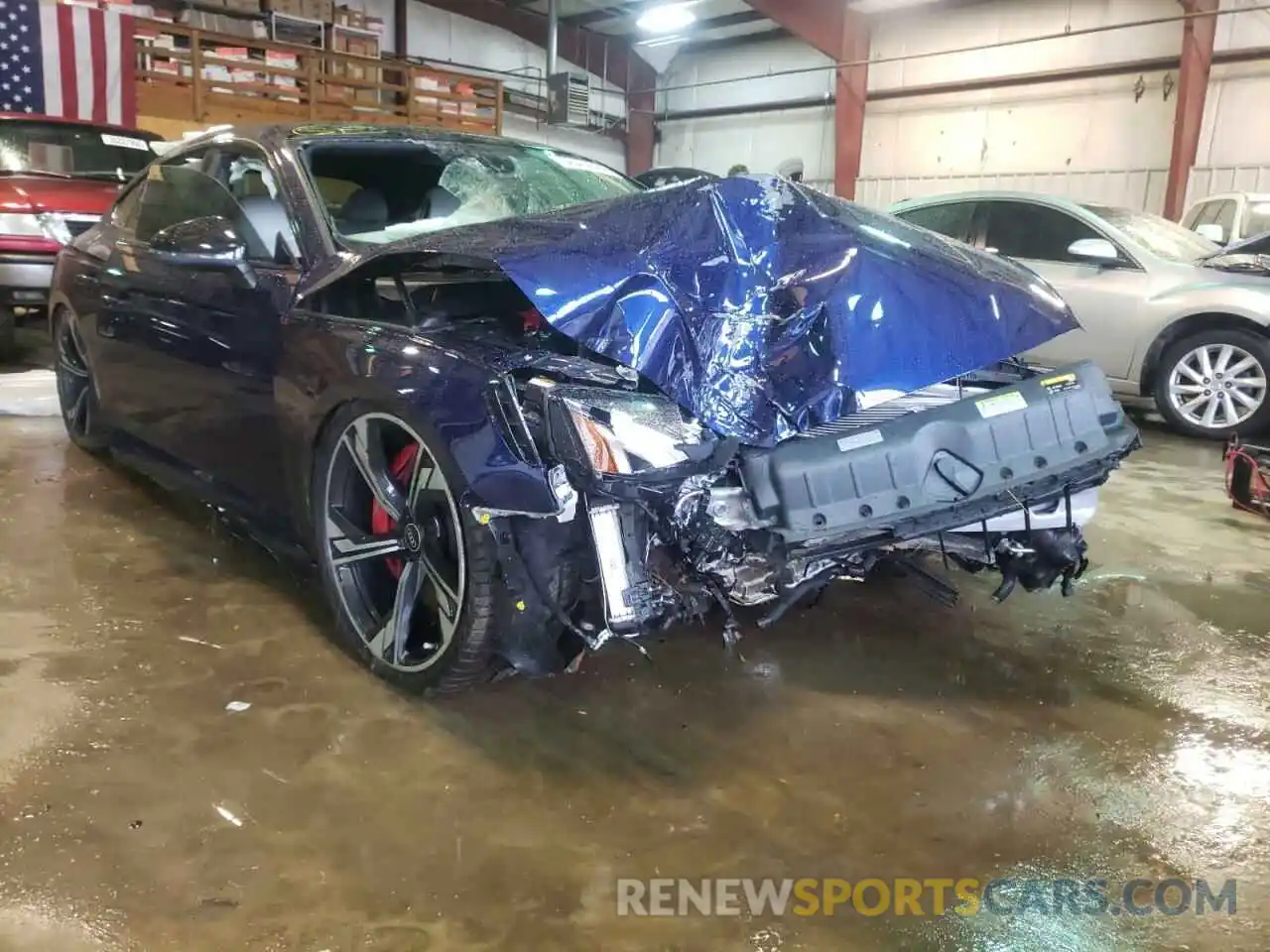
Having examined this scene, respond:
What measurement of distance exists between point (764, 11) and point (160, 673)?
42.7 ft

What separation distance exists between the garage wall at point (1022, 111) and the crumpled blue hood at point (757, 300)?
10493mm

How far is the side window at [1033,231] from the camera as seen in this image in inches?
246

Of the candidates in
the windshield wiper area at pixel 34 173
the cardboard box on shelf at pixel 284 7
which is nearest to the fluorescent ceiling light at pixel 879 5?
the cardboard box on shelf at pixel 284 7

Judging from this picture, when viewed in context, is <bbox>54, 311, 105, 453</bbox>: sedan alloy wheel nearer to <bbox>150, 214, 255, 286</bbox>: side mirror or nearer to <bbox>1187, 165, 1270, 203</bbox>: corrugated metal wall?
<bbox>150, 214, 255, 286</bbox>: side mirror

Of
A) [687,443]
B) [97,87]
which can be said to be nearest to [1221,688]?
[687,443]

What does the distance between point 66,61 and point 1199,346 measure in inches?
396

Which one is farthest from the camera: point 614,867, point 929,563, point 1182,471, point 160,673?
point 1182,471

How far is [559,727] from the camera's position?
7.60 feet

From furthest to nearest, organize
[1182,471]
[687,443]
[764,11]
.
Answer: [764,11] < [1182,471] < [687,443]

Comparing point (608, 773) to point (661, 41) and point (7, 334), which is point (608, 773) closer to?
point (7, 334)

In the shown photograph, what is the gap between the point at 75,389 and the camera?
4.52 m

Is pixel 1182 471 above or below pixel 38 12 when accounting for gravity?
below

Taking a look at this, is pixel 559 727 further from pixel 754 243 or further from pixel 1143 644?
pixel 1143 644

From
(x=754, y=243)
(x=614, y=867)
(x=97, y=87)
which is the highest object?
(x=97, y=87)
